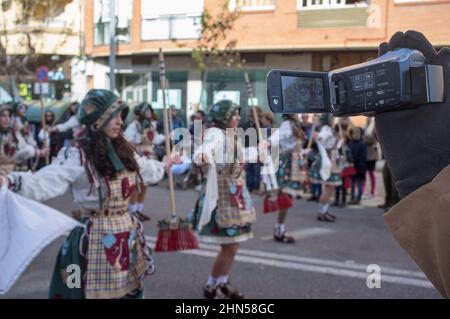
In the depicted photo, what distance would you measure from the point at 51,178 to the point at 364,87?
8.90 feet

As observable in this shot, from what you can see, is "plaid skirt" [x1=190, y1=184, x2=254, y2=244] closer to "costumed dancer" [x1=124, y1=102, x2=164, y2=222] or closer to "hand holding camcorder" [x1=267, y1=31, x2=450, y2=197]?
"hand holding camcorder" [x1=267, y1=31, x2=450, y2=197]

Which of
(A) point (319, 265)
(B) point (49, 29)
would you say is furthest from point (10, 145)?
(B) point (49, 29)

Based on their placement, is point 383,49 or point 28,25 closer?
point 383,49

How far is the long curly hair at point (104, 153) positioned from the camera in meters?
3.53

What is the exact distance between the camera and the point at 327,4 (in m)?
1.61

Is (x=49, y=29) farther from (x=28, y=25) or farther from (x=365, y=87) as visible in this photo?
(x=365, y=87)

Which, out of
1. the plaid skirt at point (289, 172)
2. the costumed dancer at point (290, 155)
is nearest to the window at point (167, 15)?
the costumed dancer at point (290, 155)

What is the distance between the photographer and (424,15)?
5.15 ft

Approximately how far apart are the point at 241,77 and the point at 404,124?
203 inches

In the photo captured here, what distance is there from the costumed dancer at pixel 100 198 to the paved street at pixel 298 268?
1363mm

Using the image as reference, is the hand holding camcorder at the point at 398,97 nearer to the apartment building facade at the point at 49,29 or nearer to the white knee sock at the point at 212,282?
the apartment building facade at the point at 49,29

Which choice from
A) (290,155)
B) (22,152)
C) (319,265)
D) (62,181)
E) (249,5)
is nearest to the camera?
(249,5)

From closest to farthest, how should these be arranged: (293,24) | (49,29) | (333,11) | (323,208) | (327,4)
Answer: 1. (327,4)
2. (333,11)
3. (293,24)
4. (49,29)
5. (323,208)

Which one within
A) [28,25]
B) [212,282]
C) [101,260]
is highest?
[28,25]
